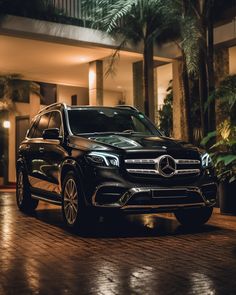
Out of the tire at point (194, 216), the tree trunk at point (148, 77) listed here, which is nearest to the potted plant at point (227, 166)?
the tire at point (194, 216)

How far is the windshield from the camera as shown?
8305 mm

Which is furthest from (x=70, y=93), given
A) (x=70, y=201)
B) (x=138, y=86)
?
(x=70, y=201)

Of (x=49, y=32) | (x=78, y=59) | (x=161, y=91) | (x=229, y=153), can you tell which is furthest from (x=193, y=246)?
(x=161, y=91)

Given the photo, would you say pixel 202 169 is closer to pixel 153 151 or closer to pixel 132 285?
pixel 153 151

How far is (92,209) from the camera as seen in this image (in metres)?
6.99

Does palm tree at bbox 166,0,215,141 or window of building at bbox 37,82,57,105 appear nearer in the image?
Answer: palm tree at bbox 166,0,215,141

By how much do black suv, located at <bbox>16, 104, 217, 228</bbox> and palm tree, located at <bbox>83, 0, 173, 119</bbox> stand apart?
5.66 meters

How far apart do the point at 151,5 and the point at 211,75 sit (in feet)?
10.1

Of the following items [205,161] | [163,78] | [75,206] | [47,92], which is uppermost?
[163,78]

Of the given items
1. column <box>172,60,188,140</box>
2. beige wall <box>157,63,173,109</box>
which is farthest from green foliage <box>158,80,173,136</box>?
beige wall <box>157,63,173,109</box>

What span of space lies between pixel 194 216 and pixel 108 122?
76.8 inches

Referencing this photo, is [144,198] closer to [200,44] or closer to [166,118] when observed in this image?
[200,44]

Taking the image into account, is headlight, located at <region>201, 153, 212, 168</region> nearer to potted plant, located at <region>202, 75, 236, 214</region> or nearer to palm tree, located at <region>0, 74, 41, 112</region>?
potted plant, located at <region>202, 75, 236, 214</region>

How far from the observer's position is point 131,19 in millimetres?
15031
